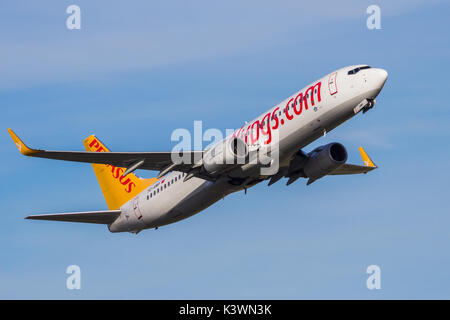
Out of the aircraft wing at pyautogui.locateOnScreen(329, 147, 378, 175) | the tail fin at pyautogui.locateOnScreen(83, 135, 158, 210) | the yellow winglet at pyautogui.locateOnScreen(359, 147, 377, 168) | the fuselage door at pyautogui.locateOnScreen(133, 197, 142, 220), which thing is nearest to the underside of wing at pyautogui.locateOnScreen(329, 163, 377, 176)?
the aircraft wing at pyautogui.locateOnScreen(329, 147, 378, 175)

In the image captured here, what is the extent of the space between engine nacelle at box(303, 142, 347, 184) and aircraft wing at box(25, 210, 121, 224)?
1480 centimetres

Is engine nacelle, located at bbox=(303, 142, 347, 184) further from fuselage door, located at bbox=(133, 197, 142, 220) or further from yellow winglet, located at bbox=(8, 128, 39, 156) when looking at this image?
yellow winglet, located at bbox=(8, 128, 39, 156)

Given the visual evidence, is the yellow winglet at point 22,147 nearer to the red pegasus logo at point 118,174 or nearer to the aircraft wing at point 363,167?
the red pegasus logo at point 118,174

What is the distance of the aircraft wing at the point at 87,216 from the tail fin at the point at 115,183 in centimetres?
228

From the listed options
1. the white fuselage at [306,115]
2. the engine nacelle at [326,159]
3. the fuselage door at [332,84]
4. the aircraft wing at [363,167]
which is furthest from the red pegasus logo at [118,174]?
the fuselage door at [332,84]

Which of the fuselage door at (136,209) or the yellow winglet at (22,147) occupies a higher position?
the yellow winglet at (22,147)

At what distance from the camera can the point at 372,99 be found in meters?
50.8

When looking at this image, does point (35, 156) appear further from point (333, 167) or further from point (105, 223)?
point (333, 167)

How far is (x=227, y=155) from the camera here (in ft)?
172

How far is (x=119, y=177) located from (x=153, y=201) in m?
6.82

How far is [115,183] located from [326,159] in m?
17.6

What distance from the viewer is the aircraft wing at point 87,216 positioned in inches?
2330

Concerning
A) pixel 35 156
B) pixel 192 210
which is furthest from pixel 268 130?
pixel 35 156

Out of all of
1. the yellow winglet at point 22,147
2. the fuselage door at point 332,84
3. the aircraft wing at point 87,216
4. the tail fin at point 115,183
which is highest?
the fuselage door at point 332,84
